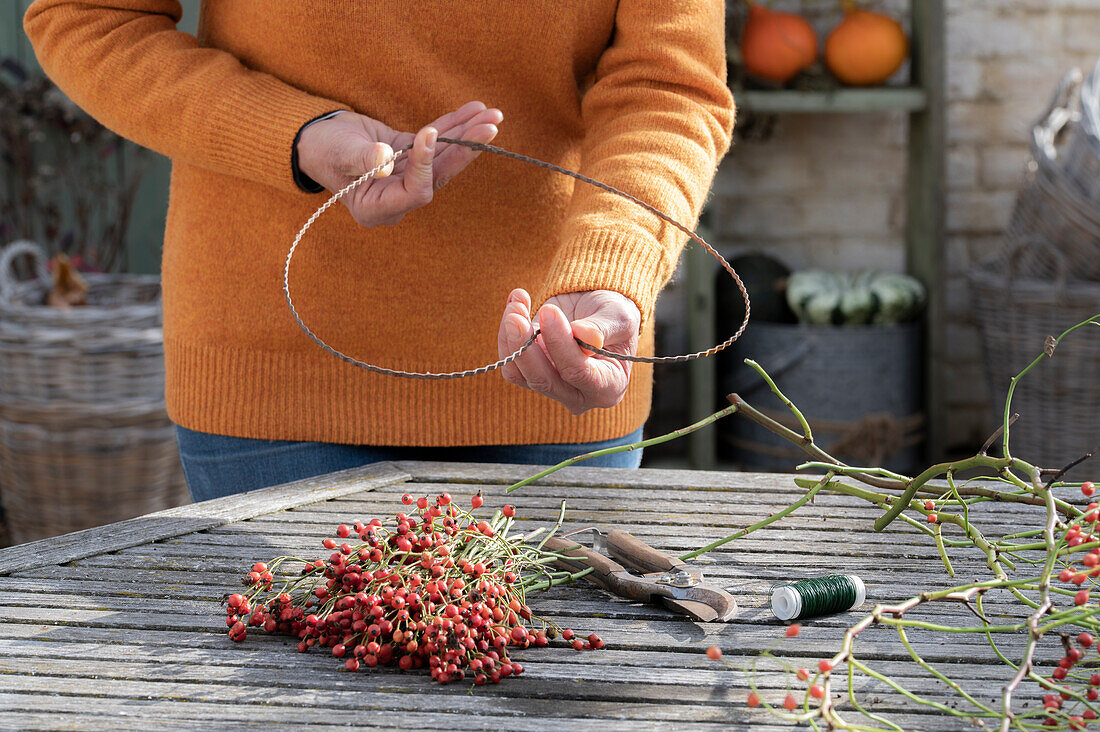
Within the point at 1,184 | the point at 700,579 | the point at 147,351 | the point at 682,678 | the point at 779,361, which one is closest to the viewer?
the point at 682,678

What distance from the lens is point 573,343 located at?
73cm

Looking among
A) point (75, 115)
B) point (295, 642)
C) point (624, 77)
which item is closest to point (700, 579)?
point (295, 642)

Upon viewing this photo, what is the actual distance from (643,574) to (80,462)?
5.58ft

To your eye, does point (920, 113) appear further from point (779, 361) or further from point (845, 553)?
point (845, 553)

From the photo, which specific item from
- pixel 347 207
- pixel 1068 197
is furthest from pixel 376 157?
pixel 1068 197

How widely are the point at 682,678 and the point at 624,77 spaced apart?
598 millimetres

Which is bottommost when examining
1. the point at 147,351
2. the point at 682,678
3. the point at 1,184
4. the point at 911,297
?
the point at 682,678

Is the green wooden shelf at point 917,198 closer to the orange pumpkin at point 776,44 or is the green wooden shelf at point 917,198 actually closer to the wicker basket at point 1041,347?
the orange pumpkin at point 776,44

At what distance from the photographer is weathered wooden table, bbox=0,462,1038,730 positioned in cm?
56

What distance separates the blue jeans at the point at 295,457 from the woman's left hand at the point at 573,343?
0.26 m

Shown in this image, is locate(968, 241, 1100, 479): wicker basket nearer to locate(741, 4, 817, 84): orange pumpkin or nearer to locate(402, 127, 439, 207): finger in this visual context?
A: locate(741, 4, 817, 84): orange pumpkin

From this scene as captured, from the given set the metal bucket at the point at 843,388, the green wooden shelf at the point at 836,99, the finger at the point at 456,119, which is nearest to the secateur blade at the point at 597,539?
the finger at the point at 456,119

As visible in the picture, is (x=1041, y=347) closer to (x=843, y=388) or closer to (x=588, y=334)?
(x=843, y=388)

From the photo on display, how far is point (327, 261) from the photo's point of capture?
41.1 inches
